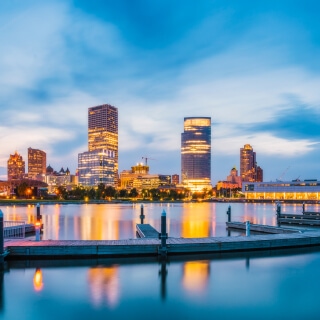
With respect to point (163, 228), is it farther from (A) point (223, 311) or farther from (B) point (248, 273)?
(A) point (223, 311)

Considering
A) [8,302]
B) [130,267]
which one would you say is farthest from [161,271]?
[8,302]

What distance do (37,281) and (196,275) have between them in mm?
7399

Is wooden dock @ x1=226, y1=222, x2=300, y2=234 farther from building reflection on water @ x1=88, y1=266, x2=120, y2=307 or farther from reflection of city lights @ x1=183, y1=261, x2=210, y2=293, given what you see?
building reflection on water @ x1=88, y1=266, x2=120, y2=307

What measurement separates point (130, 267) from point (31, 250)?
5.62 meters

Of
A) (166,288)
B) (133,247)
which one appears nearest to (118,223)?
(133,247)

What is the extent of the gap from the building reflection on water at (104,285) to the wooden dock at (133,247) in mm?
2066

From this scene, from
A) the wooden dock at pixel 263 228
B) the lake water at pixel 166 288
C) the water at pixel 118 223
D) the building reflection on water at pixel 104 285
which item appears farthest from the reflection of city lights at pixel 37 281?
the wooden dock at pixel 263 228

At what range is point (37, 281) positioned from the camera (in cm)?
1886

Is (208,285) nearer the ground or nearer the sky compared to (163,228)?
nearer the ground

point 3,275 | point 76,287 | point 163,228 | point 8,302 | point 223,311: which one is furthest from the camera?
point 163,228

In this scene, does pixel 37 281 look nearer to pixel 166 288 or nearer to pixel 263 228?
pixel 166 288

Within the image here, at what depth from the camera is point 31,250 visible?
73.9 feet

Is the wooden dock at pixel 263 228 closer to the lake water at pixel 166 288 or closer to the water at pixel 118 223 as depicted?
the water at pixel 118 223

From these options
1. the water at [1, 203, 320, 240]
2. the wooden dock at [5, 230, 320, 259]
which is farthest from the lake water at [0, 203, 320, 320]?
the water at [1, 203, 320, 240]
